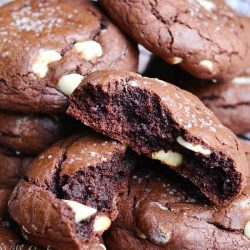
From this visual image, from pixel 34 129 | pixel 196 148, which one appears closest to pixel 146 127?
pixel 196 148

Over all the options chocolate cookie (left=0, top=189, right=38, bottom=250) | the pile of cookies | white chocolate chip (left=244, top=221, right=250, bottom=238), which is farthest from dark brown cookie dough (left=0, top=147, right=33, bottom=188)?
white chocolate chip (left=244, top=221, right=250, bottom=238)

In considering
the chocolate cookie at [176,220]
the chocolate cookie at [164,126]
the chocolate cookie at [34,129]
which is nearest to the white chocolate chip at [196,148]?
the chocolate cookie at [164,126]

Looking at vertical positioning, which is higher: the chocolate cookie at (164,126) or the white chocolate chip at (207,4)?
the white chocolate chip at (207,4)

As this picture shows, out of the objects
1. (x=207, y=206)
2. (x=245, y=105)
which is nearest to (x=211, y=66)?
(x=245, y=105)

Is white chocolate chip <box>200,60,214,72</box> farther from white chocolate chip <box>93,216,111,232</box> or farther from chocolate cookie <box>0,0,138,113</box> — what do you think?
white chocolate chip <box>93,216,111,232</box>

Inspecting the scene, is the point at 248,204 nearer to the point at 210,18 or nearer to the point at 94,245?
the point at 94,245

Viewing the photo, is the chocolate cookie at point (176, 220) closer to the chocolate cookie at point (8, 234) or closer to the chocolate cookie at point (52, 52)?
the chocolate cookie at point (8, 234)

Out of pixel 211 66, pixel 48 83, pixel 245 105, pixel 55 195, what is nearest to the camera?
pixel 55 195
